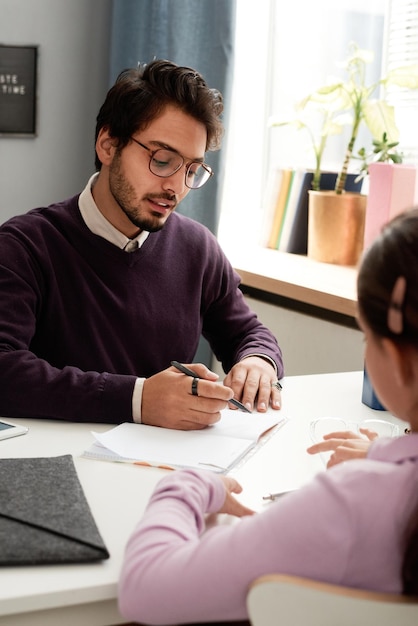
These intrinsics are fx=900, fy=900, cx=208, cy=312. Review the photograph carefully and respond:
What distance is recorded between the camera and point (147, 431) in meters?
1.49

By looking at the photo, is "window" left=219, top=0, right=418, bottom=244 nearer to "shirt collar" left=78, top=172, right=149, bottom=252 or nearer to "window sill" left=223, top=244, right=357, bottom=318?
"window sill" left=223, top=244, right=357, bottom=318

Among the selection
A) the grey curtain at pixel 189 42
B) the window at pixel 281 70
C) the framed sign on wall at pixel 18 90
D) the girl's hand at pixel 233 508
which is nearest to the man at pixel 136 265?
the girl's hand at pixel 233 508

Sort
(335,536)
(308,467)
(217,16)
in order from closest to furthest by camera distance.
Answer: (335,536), (308,467), (217,16)

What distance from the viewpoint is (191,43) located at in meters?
3.00

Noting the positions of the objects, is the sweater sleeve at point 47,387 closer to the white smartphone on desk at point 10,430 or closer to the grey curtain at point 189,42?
the white smartphone on desk at point 10,430

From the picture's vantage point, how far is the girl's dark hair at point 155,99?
194 centimetres

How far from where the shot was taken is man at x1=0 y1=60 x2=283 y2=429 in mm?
1804

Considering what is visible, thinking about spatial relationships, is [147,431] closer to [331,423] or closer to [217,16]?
[331,423]

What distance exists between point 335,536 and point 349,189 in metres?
2.23

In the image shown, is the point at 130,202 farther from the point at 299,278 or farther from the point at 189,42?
the point at 189,42

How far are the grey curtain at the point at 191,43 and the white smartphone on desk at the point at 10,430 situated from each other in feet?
5.34

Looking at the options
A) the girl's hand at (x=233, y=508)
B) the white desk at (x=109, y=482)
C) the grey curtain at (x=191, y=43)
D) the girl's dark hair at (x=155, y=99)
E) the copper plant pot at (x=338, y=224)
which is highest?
the grey curtain at (x=191, y=43)

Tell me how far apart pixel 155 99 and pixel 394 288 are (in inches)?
48.2

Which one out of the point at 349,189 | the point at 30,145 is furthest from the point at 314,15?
the point at 30,145
